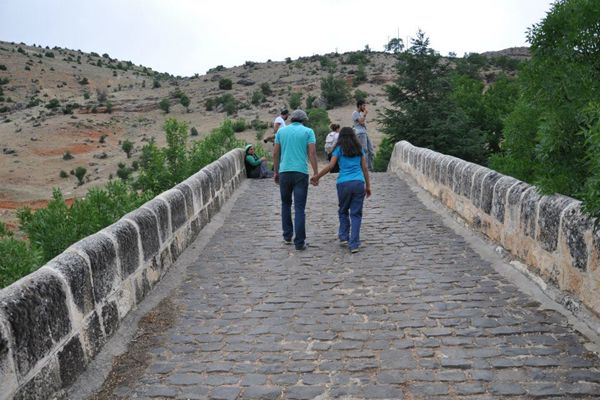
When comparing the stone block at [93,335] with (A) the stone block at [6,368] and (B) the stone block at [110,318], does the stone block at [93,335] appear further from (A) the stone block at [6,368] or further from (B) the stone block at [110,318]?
(A) the stone block at [6,368]

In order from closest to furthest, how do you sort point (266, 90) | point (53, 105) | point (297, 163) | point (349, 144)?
point (349, 144) → point (297, 163) → point (266, 90) → point (53, 105)

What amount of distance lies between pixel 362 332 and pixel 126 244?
2274 mm

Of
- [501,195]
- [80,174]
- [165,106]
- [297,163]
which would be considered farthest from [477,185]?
[165,106]

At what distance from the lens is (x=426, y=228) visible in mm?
8406

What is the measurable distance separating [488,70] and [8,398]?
6195 cm

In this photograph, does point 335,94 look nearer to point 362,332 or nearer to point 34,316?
point 362,332

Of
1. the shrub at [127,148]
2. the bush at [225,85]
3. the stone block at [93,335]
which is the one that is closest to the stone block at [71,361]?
the stone block at [93,335]

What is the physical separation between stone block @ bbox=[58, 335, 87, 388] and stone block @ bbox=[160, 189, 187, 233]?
3049 mm

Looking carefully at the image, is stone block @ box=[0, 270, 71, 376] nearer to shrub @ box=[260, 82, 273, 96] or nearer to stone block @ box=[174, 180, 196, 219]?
stone block @ box=[174, 180, 196, 219]

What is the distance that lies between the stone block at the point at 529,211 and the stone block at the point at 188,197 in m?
4.26

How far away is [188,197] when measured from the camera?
795cm

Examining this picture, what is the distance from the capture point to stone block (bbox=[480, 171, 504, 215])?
23.1 feet

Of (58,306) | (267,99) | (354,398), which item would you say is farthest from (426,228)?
(267,99)

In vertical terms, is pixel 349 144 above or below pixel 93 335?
above
